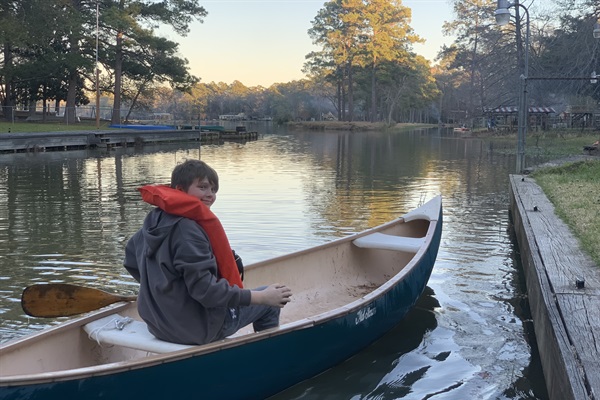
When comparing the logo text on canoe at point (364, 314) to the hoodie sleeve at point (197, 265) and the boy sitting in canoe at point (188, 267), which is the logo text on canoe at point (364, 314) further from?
the hoodie sleeve at point (197, 265)

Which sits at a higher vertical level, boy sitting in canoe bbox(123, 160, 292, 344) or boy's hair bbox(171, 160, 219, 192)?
boy's hair bbox(171, 160, 219, 192)

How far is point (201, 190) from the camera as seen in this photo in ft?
12.1

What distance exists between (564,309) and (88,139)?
2908cm

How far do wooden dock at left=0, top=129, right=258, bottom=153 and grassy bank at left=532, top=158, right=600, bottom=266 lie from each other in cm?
2090

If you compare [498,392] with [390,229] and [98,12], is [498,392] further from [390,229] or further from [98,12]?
[98,12]

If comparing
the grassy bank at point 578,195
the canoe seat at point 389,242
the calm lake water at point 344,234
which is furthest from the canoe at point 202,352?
the grassy bank at point 578,195

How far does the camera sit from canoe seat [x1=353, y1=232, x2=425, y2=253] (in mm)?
6787

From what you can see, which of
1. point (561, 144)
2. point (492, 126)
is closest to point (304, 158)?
point (561, 144)

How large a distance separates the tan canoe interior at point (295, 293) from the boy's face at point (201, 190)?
0.87 meters

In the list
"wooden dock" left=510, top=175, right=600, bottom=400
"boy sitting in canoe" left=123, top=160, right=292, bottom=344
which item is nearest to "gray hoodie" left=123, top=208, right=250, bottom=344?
"boy sitting in canoe" left=123, top=160, right=292, bottom=344

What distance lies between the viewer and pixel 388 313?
555cm

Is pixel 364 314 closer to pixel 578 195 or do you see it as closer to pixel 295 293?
pixel 295 293

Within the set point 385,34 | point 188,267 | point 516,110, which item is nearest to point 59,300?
point 188,267

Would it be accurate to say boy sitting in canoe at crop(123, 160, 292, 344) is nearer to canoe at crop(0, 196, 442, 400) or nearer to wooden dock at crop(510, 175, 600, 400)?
canoe at crop(0, 196, 442, 400)
